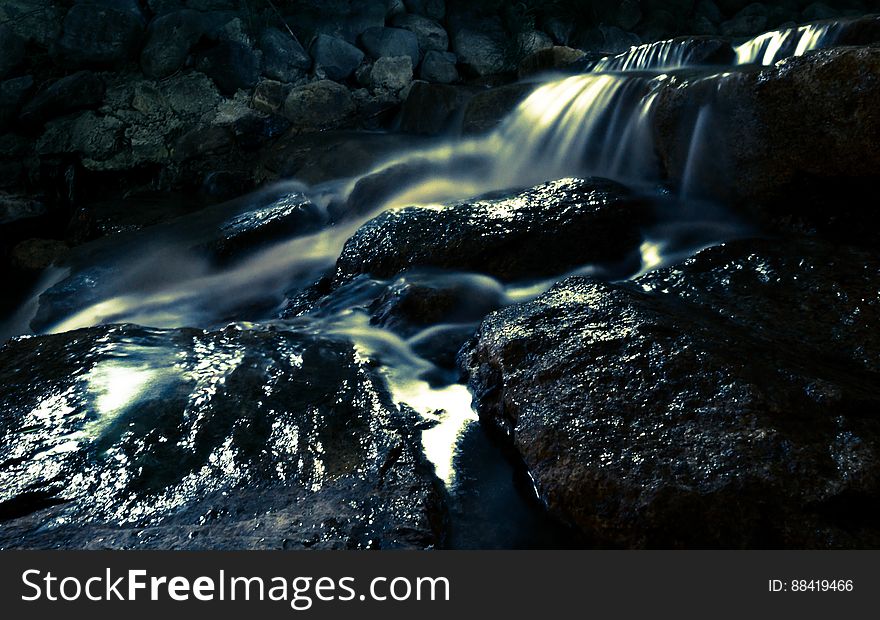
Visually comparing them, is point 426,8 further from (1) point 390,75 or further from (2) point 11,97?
(2) point 11,97

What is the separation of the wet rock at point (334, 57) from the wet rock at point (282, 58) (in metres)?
0.20

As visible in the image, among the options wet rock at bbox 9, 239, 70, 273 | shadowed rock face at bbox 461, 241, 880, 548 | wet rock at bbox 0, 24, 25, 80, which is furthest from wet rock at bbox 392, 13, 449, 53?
shadowed rock face at bbox 461, 241, 880, 548

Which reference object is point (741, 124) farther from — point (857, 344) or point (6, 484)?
point (6, 484)

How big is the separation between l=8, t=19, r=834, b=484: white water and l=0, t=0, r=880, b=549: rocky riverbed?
27 mm

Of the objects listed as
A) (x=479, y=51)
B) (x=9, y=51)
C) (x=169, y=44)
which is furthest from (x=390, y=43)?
A: (x=9, y=51)

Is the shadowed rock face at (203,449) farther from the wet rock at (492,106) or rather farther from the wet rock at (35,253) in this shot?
the wet rock at (35,253)

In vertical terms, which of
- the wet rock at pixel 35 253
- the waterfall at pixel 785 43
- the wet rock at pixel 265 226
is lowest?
the wet rock at pixel 35 253

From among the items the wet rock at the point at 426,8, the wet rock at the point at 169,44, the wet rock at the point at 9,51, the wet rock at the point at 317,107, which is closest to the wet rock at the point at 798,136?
the wet rock at the point at 317,107

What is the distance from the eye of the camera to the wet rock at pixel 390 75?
33.4 ft

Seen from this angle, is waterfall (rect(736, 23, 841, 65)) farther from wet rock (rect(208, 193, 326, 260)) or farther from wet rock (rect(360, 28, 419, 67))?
wet rock (rect(360, 28, 419, 67))

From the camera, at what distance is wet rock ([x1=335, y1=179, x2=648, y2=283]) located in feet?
12.9

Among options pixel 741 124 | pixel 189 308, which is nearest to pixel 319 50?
pixel 189 308

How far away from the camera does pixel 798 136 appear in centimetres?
368

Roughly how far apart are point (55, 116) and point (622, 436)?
10.3 metres
